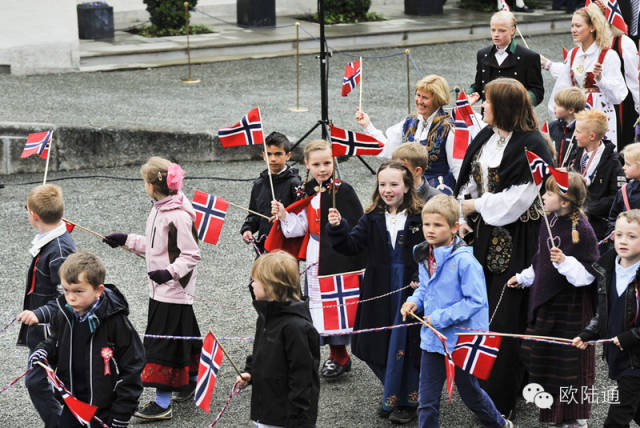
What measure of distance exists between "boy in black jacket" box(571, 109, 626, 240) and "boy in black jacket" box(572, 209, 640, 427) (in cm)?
171

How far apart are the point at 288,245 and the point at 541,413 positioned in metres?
1.91

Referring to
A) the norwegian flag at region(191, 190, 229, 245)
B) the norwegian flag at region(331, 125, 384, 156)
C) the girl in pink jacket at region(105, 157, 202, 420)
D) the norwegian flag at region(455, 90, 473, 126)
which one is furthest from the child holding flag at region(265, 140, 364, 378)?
the norwegian flag at region(455, 90, 473, 126)

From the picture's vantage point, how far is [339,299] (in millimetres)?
6055

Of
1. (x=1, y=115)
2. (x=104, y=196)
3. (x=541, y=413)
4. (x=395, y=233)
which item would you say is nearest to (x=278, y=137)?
(x=395, y=233)

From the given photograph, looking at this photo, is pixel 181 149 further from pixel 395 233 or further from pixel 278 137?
pixel 395 233

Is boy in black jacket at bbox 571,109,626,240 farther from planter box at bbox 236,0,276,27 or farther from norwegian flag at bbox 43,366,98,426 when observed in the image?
planter box at bbox 236,0,276,27

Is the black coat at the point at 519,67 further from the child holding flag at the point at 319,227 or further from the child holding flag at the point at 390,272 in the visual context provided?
the child holding flag at the point at 390,272

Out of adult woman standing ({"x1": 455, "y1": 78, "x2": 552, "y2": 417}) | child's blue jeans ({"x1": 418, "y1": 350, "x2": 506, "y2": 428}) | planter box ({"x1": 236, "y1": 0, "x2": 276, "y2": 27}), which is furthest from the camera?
planter box ({"x1": 236, "y1": 0, "x2": 276, "y2": 27})

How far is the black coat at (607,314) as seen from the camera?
4801 mm

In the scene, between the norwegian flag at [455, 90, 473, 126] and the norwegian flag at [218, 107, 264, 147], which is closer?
the norwegian flag at [218, 107, 264, 147]

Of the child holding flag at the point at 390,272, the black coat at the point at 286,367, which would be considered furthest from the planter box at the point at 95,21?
the black coat at the point at 286,367

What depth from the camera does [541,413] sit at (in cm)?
554

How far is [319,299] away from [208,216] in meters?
0.88

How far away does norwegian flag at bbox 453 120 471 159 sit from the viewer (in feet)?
21.5
